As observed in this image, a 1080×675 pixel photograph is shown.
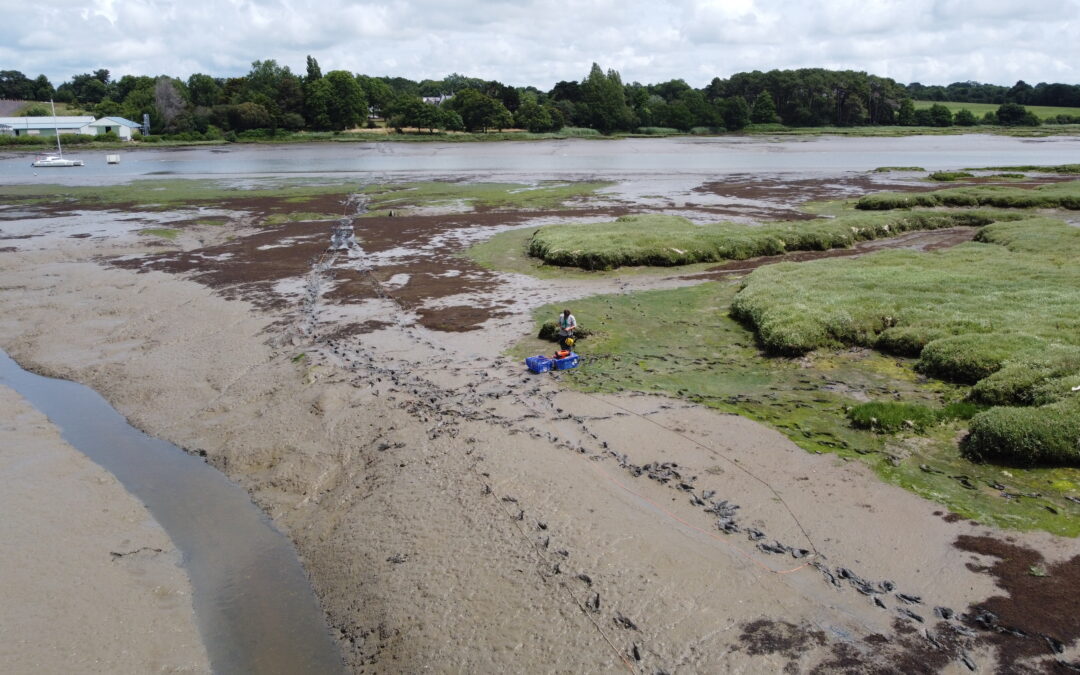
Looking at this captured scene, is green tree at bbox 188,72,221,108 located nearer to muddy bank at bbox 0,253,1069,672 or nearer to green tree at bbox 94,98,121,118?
green tree at bbox 94,98,121,118

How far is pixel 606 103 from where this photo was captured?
504ft

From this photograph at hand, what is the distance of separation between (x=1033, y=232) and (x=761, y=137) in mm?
121189

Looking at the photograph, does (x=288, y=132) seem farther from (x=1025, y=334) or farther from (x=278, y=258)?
(x=1025, y=334)

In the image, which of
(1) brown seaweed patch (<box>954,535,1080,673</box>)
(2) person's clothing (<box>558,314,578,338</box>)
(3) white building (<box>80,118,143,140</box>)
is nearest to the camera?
(1) brown seaweed patch (<box>954,535,1080,673</box>)

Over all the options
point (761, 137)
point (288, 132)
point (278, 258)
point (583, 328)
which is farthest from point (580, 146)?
point (583, 328)

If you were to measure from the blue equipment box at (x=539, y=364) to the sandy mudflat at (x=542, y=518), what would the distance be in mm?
508

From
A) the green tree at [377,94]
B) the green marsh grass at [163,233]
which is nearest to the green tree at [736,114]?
the green tree at [377,94]

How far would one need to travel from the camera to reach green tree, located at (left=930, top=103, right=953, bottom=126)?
534 feet

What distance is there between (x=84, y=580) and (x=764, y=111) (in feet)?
555

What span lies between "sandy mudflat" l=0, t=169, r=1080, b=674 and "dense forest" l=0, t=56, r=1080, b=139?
420ft

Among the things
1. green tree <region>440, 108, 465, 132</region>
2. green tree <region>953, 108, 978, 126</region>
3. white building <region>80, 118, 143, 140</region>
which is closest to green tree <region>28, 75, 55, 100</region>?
white building <region>80, 118, 143, 140</region>

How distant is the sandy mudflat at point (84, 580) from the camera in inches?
392

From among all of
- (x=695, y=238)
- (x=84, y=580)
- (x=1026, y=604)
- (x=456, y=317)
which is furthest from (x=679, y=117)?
(x=84, y=580)

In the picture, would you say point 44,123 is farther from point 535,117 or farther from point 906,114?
point 906,114
